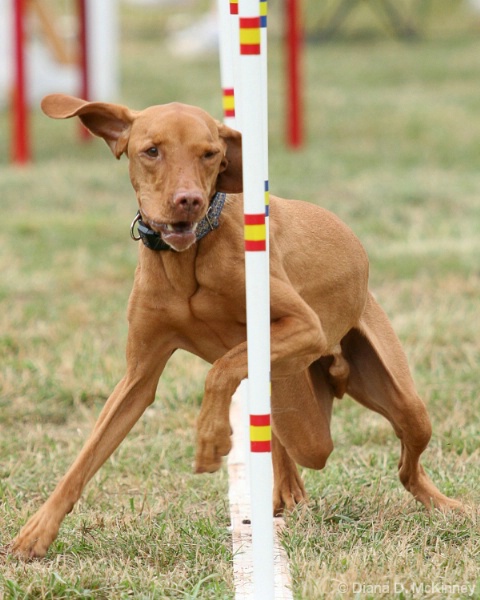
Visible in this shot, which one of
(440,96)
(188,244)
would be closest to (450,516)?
(188,244)

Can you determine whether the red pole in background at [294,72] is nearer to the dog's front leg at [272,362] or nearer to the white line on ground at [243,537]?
the white line on ground at [243,537]

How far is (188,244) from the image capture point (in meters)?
3.34

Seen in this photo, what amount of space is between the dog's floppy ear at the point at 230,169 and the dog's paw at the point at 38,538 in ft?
3.70

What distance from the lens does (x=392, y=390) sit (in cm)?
408

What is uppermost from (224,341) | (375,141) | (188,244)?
(188,244)

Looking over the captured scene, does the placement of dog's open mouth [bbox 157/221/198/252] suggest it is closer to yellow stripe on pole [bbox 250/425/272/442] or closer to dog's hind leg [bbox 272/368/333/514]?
yellow stripe on pole [bbox 250/425/272/442]

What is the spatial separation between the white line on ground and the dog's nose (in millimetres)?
1096

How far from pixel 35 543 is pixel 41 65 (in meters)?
14.3

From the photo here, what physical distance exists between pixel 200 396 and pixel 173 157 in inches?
90.0

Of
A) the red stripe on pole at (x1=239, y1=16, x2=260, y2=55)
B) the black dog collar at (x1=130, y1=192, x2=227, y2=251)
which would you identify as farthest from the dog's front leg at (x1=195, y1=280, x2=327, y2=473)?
the red stripe on pole at (x1=239, y1=16, x2=260, y2=55)

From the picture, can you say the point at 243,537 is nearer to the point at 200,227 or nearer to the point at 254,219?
the point at 200,227

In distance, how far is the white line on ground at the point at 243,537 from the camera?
11.0ft

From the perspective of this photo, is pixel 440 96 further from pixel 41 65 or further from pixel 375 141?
pixel 41 65

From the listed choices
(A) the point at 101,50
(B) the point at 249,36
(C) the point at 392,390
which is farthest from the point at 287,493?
(A) the point at 101,50
